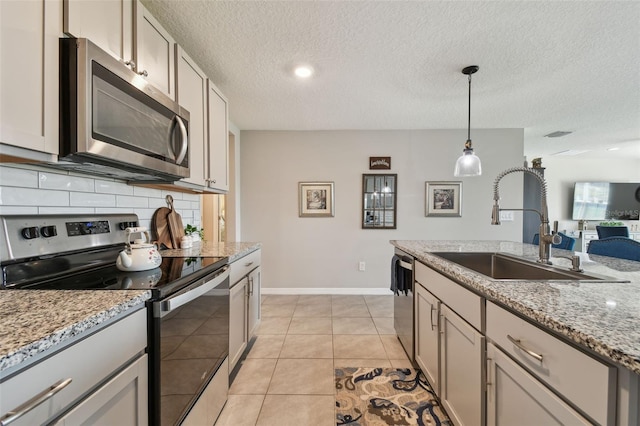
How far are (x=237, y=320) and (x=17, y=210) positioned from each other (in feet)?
4.06

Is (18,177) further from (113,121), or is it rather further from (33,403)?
(33,403)

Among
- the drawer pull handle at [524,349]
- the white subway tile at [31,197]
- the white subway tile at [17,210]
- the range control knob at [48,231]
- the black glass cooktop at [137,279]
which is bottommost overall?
the drawer pull handle at [524,349]

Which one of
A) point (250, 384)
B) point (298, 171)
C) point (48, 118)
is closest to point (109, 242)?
point (48, 118)

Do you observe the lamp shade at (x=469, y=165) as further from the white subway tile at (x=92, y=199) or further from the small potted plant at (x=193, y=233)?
the white subway tile at (x=92, y=199)

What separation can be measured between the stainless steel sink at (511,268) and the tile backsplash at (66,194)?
2046 millimetres

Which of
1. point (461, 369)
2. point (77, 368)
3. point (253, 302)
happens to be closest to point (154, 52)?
point (77, 368)

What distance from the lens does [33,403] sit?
0.51m

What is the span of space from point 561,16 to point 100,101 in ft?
8.03

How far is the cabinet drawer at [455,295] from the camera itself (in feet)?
3.48

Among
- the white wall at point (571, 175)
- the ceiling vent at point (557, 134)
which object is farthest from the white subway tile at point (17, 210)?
the white wall at point (571, 175)

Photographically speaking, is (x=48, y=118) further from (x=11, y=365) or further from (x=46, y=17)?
(x=11, y=365)

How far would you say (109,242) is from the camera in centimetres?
140

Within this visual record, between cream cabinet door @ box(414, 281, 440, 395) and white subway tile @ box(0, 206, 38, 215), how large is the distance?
1987 millimetres

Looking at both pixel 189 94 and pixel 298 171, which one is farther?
pixel 298 171
